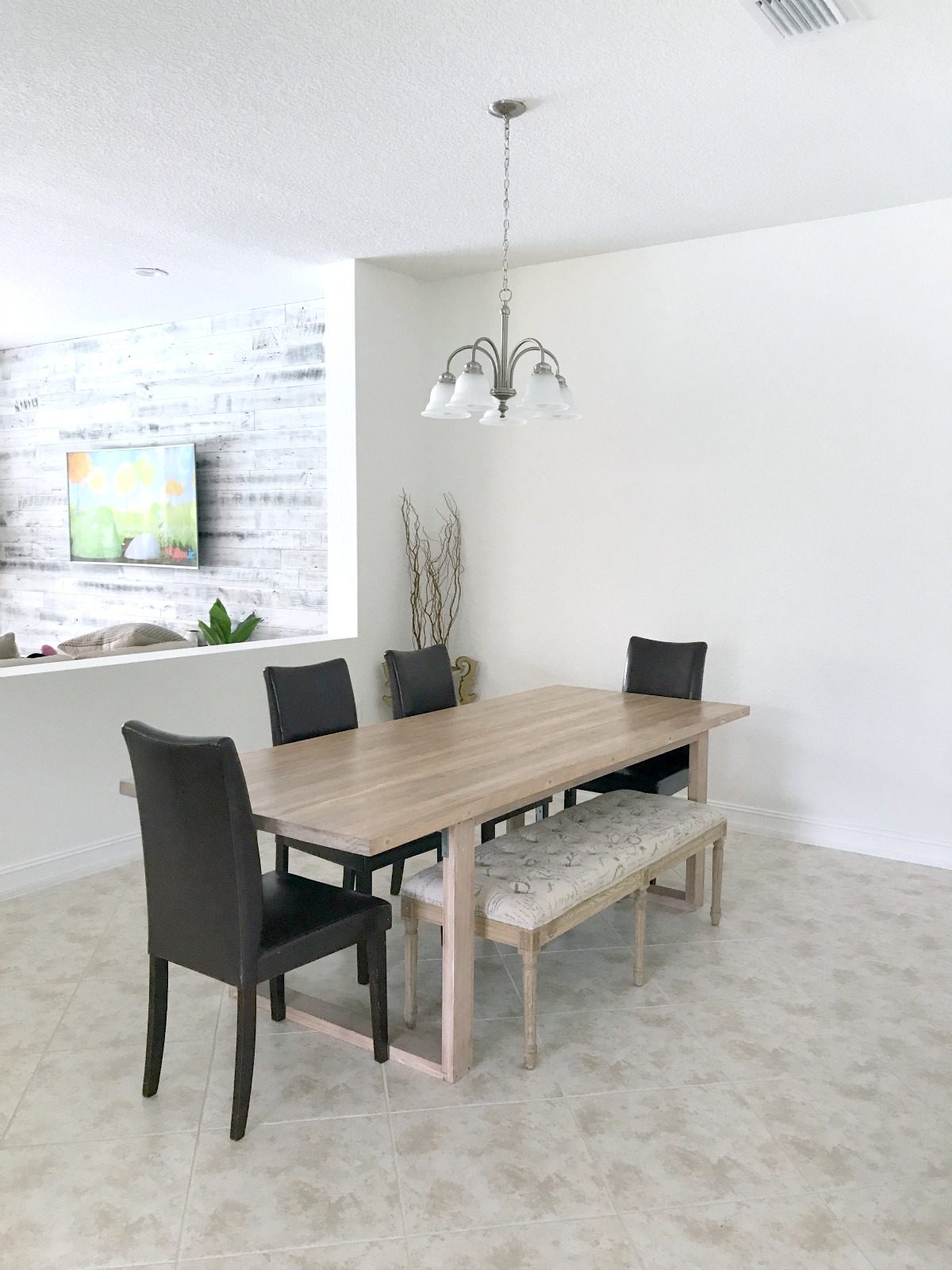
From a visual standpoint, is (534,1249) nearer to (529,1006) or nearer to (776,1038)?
(529,1006)

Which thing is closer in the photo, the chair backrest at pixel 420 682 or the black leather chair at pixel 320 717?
the black leather chair at pixel 320 717

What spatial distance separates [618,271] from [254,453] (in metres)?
2.40

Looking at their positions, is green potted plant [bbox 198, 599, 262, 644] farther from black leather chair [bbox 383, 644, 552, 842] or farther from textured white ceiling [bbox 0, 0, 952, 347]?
black leather chair [bbox 383, 644, 552, 842]

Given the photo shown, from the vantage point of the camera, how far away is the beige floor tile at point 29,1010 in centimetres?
262

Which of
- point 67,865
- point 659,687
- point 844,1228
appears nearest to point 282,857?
point 67,865

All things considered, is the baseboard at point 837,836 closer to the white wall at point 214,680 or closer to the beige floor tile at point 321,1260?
the white wall at point 214,680

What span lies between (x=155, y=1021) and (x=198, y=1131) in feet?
0.87

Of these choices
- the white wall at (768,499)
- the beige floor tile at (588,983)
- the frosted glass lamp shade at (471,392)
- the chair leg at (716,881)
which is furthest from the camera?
the white wall at (768,499)

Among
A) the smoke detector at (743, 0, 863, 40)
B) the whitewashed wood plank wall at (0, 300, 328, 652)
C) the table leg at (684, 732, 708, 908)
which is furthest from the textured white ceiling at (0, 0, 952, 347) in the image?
the table leg at (684, 732, 708, 908)

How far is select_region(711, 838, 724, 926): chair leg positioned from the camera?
11.0 ft

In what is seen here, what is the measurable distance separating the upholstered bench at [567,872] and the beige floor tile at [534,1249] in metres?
0.59

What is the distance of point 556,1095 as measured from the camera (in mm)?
2369

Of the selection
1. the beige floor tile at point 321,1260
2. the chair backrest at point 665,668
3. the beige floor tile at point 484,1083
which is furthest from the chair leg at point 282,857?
the chair backrest at point 665,668

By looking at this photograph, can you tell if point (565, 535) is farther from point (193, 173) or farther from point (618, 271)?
point (193, 173)
